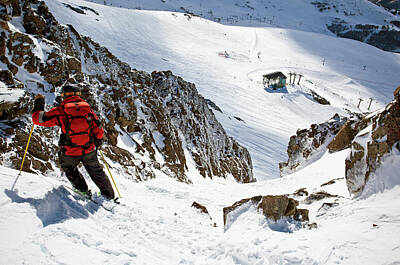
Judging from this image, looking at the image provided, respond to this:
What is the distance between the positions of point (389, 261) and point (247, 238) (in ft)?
8.59

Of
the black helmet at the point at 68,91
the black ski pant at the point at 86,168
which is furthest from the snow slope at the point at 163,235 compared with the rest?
the black helmet at the point at 68,91

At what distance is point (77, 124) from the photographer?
17.5 ft

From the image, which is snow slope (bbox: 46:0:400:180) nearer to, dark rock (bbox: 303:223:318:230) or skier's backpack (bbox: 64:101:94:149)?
dark rock (bbox: 303:223:318:230)

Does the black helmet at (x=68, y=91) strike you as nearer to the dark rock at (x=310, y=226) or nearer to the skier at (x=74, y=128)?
the skier at (x=74, y=128)

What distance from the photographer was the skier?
5.24m

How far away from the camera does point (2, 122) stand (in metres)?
7.38

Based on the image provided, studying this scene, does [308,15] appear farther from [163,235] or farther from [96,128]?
[163,235]

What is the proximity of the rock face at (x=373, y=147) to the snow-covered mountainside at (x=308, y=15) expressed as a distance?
139 metres

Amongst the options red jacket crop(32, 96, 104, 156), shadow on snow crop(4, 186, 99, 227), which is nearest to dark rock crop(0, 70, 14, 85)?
red jacket crop(32, 96, 104, 156)

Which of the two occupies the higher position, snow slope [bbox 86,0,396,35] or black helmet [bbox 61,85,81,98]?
snow slope [bbox 86,0,396,35]

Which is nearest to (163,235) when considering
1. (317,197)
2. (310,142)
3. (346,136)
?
(317,197)

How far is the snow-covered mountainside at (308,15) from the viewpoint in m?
146

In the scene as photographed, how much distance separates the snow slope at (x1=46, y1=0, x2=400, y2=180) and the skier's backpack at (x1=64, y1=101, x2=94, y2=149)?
89.3ft

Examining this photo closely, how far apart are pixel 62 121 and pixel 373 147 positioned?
7617mm
